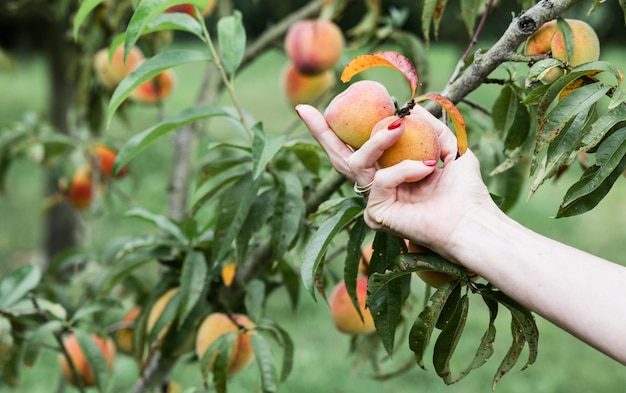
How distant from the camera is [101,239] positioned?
4.40 meters

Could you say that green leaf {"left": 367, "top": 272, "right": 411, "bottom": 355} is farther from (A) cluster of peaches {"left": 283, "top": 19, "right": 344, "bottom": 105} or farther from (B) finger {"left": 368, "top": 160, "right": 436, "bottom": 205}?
(A) cluster of peaches {"left": 283, "top": 19, "right": 344, "bottom": 105}

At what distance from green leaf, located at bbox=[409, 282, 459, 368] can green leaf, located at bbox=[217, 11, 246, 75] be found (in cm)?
43

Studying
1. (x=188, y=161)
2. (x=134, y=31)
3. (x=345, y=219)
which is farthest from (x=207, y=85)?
(x=345, y=219)

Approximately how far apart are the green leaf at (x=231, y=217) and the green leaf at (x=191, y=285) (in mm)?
101

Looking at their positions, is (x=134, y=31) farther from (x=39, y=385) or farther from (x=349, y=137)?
(x=39, y=385)

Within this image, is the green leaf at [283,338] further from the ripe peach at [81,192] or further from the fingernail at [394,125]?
the ripe peach at [81,192]

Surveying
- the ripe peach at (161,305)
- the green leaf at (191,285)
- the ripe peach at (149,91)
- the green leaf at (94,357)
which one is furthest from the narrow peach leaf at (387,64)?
the ripe peach at (149,91)

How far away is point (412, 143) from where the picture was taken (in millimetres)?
801

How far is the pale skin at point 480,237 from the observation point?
0.73 m

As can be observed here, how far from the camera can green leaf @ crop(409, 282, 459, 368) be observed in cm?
80

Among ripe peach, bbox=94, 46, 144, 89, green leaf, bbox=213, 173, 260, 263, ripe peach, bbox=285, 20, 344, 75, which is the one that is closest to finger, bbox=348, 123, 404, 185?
green leaf, bbox=213, 173, 260, 263

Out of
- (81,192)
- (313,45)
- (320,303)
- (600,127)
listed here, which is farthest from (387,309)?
(320,303)

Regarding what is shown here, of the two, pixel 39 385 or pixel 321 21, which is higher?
pixel 321 21

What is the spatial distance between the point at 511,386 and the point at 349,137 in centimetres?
218
